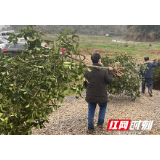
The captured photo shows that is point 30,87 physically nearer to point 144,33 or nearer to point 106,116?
point 106,116

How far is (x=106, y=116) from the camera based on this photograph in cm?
652

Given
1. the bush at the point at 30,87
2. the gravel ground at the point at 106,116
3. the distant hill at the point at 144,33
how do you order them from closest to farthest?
1. the bush at the point at 30,87
2. the gravel ground at the point at 106,116
3. the distant hill at the point at 144,33

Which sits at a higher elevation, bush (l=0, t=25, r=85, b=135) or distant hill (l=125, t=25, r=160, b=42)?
distant hill (l=125, t=25, r=160, b=42)

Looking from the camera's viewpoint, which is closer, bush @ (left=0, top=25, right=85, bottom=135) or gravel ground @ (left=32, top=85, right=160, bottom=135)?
bush @ (left=0, top=25, right=85, bottom=135)

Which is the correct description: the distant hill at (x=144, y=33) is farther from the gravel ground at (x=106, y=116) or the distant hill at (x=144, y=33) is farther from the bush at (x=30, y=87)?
the bush at (x=30, y=87)

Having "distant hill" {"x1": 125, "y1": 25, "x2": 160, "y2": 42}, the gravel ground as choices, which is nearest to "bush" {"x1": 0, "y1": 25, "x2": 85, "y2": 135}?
the gravel ground

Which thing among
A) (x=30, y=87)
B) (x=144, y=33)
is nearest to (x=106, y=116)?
(x=30, y=87)

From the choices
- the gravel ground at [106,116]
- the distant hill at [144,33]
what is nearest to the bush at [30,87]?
the gravel ground at [106,116]

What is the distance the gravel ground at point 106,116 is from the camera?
5.38 m

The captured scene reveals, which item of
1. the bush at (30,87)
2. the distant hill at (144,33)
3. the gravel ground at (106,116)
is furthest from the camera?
the distant hill at (144,33)

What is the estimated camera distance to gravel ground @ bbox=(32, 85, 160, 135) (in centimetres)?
538

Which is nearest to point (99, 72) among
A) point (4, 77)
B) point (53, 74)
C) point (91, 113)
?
point (91, 113)

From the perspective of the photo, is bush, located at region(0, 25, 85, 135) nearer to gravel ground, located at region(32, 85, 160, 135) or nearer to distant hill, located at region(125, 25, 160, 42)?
gravel ground, located at region(32, 85, 160, 135)

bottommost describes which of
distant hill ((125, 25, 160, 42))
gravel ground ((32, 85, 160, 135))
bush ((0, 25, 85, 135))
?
gravel ground ((32, 85, 160, 135))
